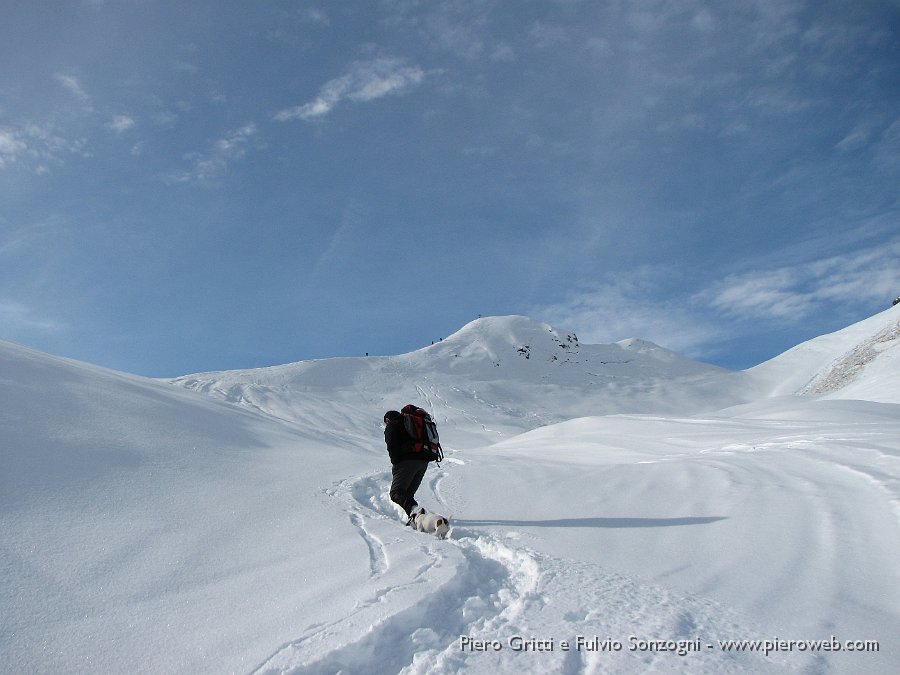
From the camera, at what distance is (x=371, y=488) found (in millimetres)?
6934

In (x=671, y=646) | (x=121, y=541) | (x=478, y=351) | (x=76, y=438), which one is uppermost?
(x=478, y=351)

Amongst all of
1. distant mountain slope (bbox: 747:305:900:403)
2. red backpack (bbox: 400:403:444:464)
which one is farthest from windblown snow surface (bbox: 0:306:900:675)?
distant mountain slope (bbox: 747:305:900:403)

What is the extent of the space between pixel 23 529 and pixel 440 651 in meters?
3.36

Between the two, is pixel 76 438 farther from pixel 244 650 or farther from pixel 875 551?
pixel 875 551

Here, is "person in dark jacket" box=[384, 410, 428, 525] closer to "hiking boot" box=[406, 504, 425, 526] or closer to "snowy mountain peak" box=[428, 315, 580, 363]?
"hiking boot" box=[406, 504, 425, 526]

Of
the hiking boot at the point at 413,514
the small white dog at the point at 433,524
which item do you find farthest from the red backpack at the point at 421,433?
the small white dog at the point at 433,524

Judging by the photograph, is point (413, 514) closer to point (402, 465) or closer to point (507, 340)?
point (402, 465)

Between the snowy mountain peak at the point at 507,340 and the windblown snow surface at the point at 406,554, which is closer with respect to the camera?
the windblown snow surface at the point at 406,554

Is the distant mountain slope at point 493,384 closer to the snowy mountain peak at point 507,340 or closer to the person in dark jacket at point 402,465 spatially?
the snowy mountain peak at point 507,340

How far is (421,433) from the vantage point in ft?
19.4

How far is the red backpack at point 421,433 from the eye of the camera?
230 inches

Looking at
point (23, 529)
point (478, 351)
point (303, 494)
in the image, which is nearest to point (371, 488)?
point (303, 494)

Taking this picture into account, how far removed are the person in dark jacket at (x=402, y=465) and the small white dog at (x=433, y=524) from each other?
0.56 m

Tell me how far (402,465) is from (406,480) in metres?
0.17
